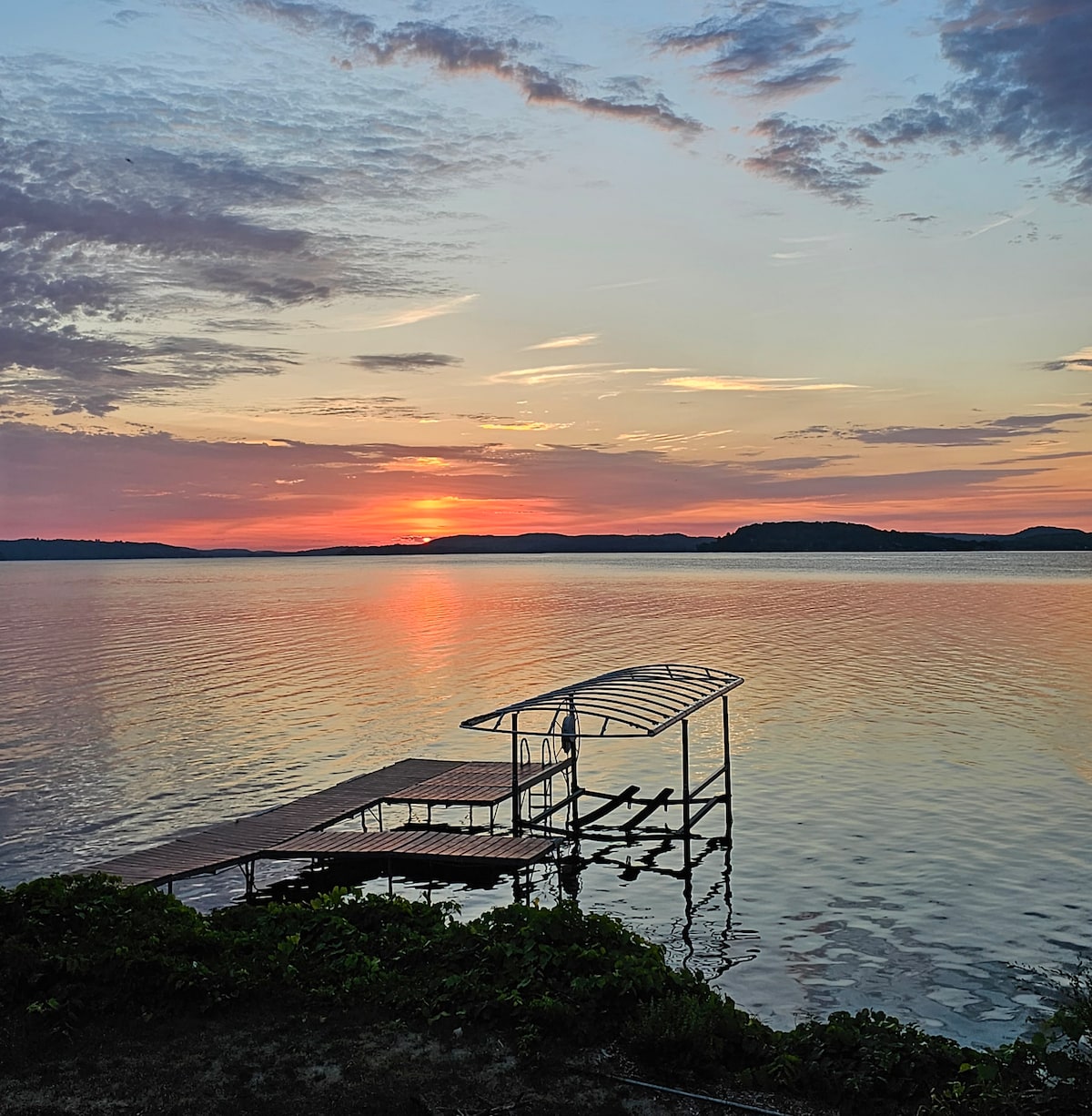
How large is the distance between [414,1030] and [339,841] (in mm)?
12458

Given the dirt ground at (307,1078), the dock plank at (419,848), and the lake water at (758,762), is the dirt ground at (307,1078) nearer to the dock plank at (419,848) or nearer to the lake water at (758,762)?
the lake water at (758,762)

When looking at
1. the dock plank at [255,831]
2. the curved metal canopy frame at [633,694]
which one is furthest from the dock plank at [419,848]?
the curved metal canopy frame at [633,694]

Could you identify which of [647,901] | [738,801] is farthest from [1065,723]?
[647,901]

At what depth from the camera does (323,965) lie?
37.8 feet

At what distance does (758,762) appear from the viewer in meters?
33.0

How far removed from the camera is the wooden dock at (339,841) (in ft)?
66.4

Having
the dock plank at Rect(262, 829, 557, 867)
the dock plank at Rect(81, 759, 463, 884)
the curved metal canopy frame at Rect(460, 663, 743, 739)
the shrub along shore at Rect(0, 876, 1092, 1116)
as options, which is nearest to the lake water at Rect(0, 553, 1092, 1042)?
the dock plank at Rect(262, 829, 557, 867)

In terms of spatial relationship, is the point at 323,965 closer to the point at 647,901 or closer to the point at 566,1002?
the point at 566,1002

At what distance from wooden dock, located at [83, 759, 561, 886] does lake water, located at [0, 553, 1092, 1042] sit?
1087 mm

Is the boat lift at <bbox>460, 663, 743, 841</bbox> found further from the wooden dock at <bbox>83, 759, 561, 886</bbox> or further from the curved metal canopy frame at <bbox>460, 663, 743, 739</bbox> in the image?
the wooden dock at <bbox>83, 759, 561, 886</bbox>

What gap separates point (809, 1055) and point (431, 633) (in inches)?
2823

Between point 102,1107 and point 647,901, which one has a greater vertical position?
point 102,1107

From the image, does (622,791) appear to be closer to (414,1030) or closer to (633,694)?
(633,694)

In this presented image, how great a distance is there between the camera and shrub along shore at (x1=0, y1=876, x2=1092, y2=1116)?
29.3 feet
